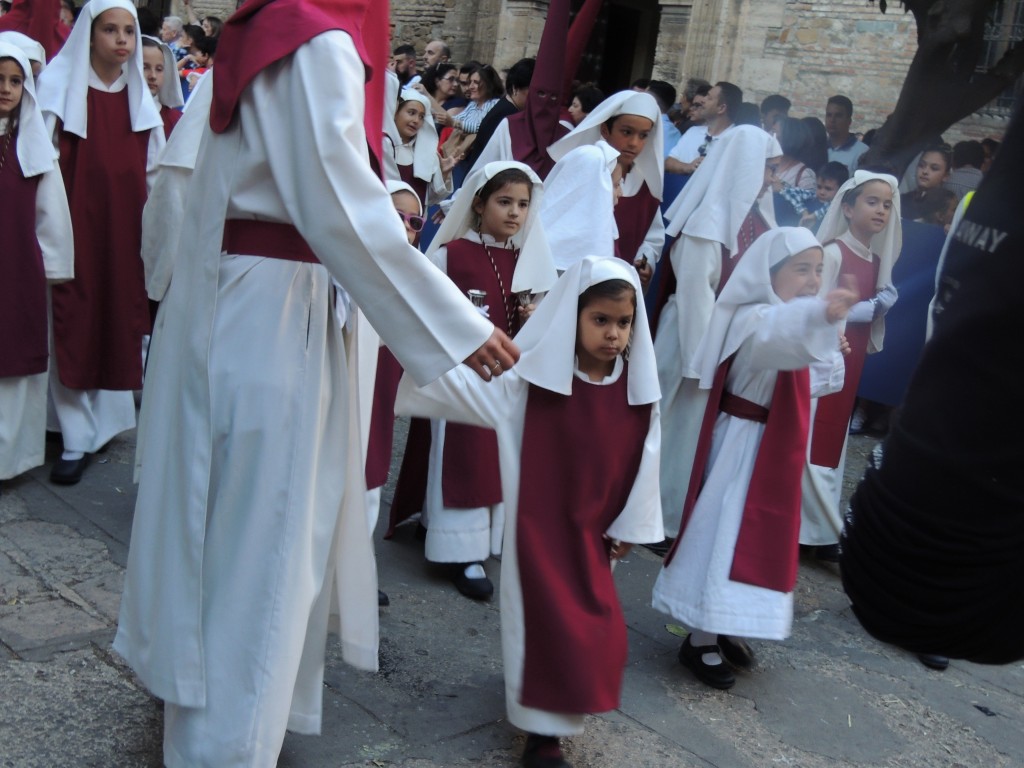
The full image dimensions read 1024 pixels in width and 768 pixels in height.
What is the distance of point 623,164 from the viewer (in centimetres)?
633

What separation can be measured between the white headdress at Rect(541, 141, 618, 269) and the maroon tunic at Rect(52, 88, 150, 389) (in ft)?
6.31

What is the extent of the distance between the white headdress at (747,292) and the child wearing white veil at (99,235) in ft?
8.77

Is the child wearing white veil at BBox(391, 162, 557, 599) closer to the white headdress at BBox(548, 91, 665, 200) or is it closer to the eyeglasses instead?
the eyeglasses

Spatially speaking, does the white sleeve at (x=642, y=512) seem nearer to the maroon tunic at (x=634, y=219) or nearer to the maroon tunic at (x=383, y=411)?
the maroon tunic at (x=383, y=411)

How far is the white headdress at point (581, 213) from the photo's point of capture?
5.71 metres

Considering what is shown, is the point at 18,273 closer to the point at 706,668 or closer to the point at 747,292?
the point at 747,292

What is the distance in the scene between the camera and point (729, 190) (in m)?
6.29

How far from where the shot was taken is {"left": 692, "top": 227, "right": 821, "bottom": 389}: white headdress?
15.8 ft

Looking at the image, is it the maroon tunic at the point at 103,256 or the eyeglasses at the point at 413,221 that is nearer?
the eyeglasses at the point at 413,221

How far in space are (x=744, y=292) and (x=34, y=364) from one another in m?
3.02

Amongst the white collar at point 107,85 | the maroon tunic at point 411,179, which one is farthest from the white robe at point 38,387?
the maroon tunic at point 411,179

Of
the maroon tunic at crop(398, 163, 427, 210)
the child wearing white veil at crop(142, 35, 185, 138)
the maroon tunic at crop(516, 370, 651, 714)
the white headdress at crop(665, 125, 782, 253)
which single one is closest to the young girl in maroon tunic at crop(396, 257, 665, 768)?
the maroon tunic at crop(516, 370, 651, 714)

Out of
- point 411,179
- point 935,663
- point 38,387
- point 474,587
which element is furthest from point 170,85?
point 935,663

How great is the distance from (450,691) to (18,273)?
272cm
